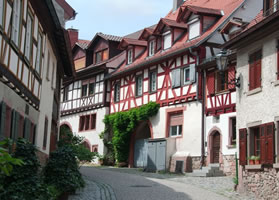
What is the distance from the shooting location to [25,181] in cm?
955

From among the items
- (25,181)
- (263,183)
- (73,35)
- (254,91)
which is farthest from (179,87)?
(25,181)

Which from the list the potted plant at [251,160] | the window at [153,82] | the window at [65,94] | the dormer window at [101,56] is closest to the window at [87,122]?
the window at [65,94]

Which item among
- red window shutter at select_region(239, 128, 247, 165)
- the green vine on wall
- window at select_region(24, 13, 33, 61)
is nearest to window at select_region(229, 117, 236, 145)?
red window shutter at select_region(239, 128, 247, 165)

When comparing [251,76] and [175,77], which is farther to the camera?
[175,77]

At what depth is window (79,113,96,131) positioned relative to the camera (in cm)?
3741

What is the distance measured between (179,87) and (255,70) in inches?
452

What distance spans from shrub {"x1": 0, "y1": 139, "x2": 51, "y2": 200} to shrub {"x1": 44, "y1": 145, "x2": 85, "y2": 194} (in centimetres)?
387

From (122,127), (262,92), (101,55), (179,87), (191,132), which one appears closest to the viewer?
(262,92)

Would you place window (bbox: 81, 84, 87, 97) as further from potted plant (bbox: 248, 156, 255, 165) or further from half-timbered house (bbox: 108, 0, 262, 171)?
potted plant (bbox: 248, 156, 255, 165)

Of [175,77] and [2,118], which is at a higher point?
[175,77]

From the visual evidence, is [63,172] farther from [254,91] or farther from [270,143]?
[254,91]

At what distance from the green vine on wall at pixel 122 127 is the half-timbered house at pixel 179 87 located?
1.39ft

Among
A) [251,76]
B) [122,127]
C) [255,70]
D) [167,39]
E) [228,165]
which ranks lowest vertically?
[228,165]

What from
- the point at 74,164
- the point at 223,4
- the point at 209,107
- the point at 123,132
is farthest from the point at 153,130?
the point at 74,164
